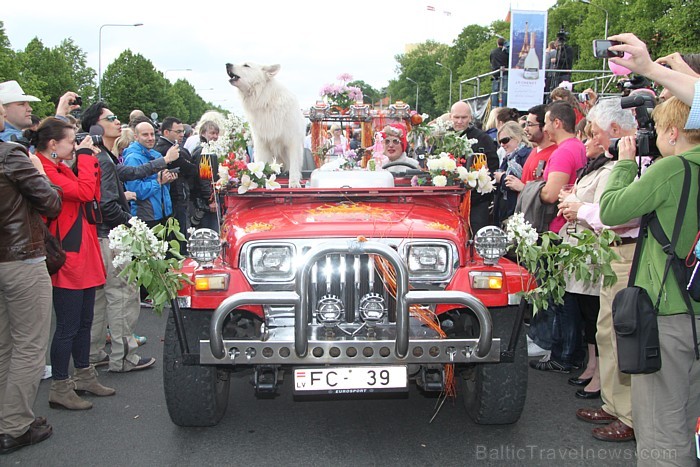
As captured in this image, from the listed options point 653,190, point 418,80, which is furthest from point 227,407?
point 418,80

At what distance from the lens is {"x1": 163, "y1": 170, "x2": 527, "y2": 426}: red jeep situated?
355 centimetres

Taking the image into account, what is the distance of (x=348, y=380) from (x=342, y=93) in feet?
13.2

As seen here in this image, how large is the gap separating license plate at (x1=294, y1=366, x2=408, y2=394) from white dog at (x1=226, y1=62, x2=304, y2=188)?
2831mm

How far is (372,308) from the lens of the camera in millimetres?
3865

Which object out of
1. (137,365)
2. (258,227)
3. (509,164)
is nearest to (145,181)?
(137,365)

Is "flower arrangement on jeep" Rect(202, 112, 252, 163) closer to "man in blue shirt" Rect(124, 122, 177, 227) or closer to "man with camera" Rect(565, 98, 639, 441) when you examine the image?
"man in blue shirt" Rect(124, 122, 177, 227)

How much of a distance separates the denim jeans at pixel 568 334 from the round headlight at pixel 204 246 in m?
3.25

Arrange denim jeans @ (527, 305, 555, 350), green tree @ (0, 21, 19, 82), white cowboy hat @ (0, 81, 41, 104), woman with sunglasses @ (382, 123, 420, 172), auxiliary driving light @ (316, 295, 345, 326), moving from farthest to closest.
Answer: green tree @ (0, 21, 19, 82), woman with sunglasses @ (382, 123, 420, 172), denim jeans @ (527, 305, 555, 350), white cowboy hat @ (0, 81, 41, 104), auxiliary driving light @ (316, 295, 345, 326)

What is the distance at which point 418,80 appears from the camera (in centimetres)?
10506

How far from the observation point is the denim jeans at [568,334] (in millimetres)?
5742

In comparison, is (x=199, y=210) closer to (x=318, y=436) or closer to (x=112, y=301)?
(x=112, y=301)

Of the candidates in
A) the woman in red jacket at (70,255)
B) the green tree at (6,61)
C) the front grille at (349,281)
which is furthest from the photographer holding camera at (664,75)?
the green tree at (6,61)

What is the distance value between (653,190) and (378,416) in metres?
2.56

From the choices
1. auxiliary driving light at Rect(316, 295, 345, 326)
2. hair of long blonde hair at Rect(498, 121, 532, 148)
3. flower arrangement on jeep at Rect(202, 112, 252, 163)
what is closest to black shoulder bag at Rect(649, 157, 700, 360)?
auxiliary driving light at Rect(316, 295, 345, 326)
